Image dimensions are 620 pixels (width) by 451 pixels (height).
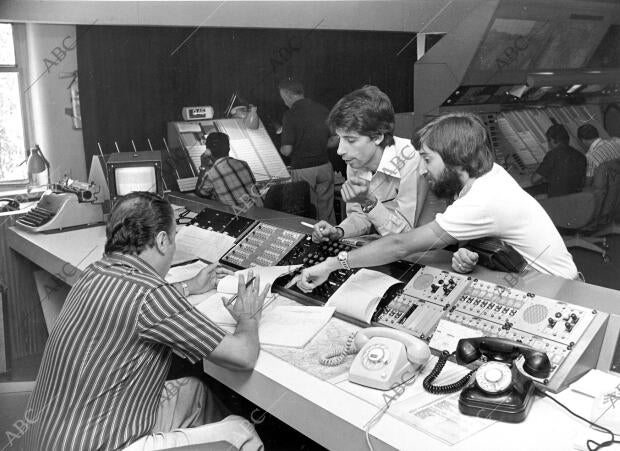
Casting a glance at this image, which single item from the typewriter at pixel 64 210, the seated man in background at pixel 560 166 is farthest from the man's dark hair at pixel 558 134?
the typewriter at pixel 64 210

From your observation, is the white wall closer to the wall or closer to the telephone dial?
the wall

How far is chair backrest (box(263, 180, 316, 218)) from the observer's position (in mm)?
3908

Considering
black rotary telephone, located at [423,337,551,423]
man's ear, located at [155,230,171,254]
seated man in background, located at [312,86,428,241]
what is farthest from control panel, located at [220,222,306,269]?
black rotary telephone, located at [423,337,551,423]

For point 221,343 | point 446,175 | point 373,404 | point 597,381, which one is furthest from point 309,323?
point 597,381

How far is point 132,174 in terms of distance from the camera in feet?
Result: 12.0

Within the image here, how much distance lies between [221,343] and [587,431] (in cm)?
95

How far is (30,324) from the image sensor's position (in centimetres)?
390

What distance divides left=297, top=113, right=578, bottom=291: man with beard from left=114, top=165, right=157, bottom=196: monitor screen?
5.51 ft

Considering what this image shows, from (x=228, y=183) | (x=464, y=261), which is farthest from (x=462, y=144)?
(x=228, y=183)

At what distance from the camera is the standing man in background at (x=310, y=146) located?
4.67 metres

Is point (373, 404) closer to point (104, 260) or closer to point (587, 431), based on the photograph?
point (587, 431)

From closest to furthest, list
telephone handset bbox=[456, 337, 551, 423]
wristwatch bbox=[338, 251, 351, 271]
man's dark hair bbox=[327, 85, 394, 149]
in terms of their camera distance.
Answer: telephone handset bbox=[456, 337, 551, 423]
wristwatch bbox=[338, 251, 351, 271]
man's dark hair bbox=[327, 85, 394, 149]

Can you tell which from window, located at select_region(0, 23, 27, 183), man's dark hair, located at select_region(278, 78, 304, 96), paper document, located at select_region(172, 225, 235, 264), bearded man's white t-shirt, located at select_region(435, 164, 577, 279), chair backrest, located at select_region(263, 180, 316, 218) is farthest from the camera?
Answer: man's dark hair, located at select_region(278, 78, 304, 96)

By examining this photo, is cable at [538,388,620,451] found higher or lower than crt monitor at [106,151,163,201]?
higher
